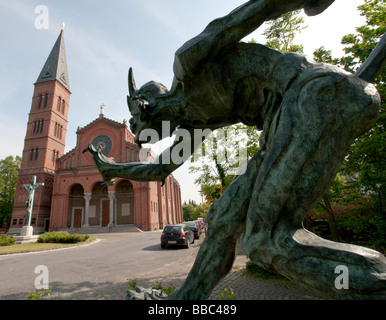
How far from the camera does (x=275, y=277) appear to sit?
19.6 ft

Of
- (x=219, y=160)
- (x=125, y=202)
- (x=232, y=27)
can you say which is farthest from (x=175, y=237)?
(x=125, y=202)

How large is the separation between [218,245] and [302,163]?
2.79ft

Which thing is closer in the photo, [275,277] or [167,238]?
[275,277]

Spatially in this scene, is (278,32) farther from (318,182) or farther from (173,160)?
(318,182)

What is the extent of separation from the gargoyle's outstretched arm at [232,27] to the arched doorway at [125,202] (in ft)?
117

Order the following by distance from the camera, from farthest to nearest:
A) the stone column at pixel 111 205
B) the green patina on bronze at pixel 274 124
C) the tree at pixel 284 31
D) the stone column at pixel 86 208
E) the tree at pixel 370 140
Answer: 1. the stone column at pixel 111 205
2. the stone column at pixel 86 208
3. the tree at pixel 284 31
4. the tree at pixel 370 140
5. the green patina on bronze at pixel 274 124

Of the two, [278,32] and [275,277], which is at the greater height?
[278,32]

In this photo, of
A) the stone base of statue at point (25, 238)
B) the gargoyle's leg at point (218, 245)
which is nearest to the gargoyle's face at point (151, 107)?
the gargoyle's leg at point (218, 245)

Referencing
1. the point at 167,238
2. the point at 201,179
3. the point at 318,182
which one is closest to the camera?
the point at 318,182

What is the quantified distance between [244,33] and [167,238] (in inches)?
570

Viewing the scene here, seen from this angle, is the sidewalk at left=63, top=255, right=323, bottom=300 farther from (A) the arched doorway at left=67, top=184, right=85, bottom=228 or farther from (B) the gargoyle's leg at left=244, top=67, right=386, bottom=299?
(A) the arched doorway at left=67, top=184, right=85, bottom=228

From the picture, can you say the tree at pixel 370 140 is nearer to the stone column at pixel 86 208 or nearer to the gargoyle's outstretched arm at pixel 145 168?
the gargoyle's outstretched arm at pixel 145 168

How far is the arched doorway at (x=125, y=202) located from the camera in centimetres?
3494
